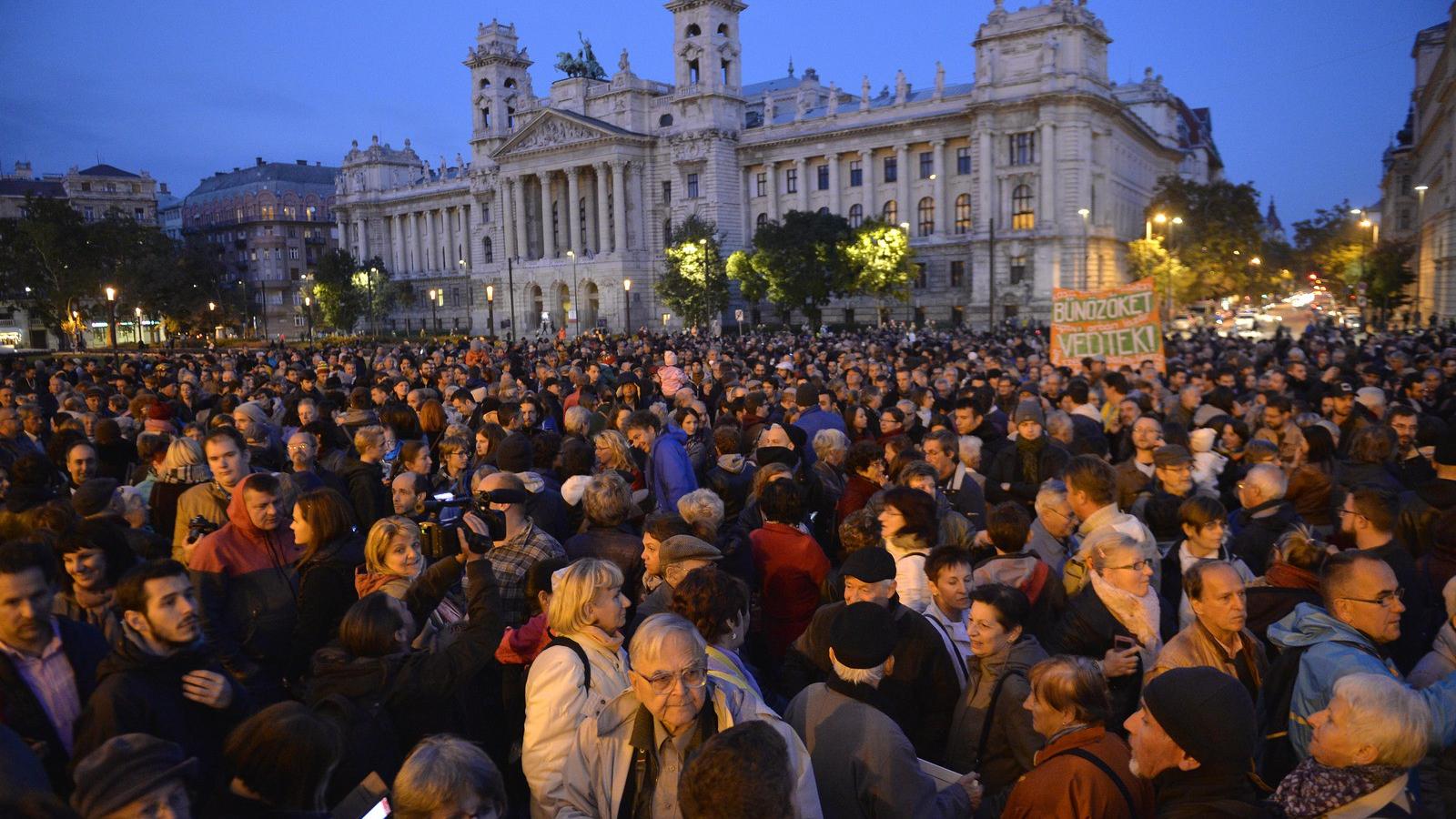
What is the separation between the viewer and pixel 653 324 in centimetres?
7012

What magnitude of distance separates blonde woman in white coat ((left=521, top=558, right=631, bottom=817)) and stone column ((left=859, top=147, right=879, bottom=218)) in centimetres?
6282

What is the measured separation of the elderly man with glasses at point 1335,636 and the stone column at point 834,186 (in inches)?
2541

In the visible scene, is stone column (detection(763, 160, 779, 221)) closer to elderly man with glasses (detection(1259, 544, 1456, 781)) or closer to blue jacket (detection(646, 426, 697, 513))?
blue jacket (detection(646, 426, 697, 513))

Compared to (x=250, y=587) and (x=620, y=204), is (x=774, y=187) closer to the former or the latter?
(x=620, y=204)

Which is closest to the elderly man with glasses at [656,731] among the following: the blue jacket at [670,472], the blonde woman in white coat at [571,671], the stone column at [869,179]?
the blonde woman in white coat at [571,671]

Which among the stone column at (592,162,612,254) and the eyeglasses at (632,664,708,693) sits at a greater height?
the stone column at (592,162,612,254)

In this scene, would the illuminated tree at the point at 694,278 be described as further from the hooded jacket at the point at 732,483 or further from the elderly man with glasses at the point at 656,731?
the elderly man with glasses at the point at 656,731

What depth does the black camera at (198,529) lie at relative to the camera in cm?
543

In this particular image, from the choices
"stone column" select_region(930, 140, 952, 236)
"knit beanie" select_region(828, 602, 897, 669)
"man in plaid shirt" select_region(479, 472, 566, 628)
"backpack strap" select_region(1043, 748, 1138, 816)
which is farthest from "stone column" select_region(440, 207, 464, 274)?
"backpack strap" select_region(1043, 748, 1138, 816)

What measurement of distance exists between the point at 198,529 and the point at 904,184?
61.3m

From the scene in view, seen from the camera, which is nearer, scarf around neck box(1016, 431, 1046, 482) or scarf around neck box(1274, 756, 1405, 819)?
scarf around neck box(1274, 756, 1405, 819)

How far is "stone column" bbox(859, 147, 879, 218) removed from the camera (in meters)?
64.8

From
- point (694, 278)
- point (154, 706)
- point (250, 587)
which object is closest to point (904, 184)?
point (694, 278)

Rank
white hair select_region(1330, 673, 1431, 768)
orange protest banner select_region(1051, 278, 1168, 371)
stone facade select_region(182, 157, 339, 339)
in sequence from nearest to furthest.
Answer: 1. white hair select_region(1330, 673, 1431, 768)
2. orange protest banner select_region(1051, 278, 1168, 371)
3. stone facade select_region(182, 157, 339, 339)
